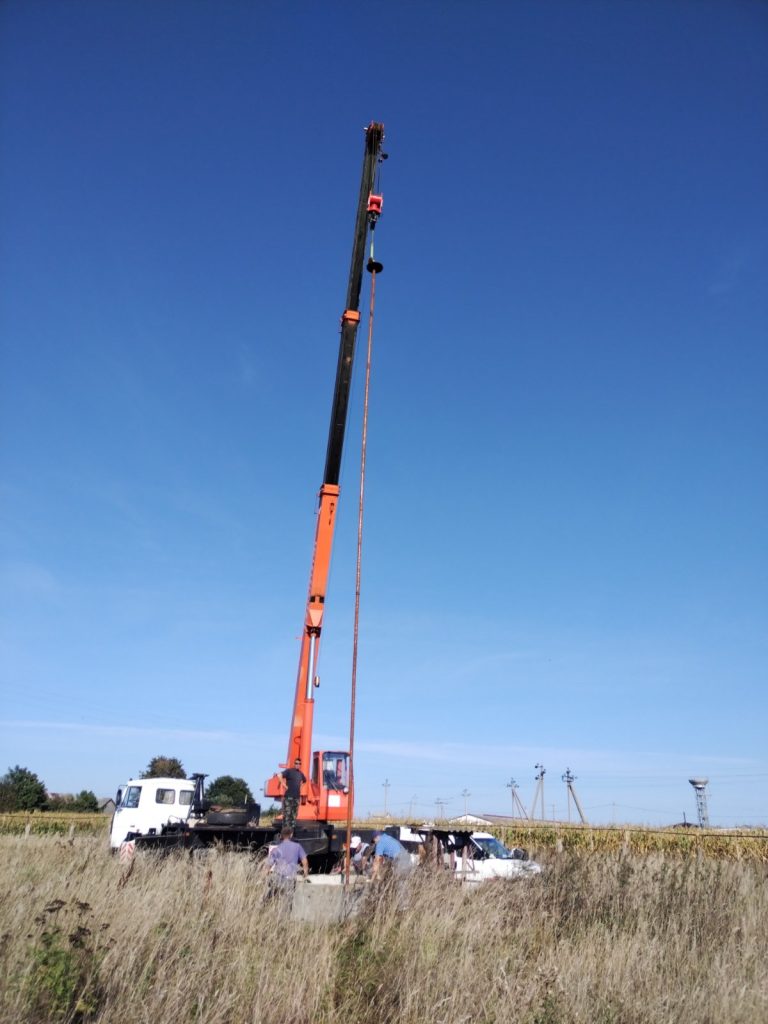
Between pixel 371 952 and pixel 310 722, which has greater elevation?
pixel 310 722

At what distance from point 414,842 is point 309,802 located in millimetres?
3166

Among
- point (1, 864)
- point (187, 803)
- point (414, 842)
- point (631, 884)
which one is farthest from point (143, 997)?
point (187, 803)

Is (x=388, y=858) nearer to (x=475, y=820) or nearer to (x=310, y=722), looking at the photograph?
(x=310, y=722)

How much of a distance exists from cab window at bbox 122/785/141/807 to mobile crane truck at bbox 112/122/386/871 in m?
4.75

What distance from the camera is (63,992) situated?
4.34 m

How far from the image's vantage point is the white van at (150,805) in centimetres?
1984

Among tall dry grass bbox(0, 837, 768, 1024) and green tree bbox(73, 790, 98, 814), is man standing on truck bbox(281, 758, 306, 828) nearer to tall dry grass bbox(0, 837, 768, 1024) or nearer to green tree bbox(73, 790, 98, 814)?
tall dry grass bbox(0, 837, 768, 1024)

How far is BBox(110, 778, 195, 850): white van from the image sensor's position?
19844 millimetres

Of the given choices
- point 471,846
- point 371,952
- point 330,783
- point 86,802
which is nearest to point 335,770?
point 330,783

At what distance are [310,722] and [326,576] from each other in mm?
2944

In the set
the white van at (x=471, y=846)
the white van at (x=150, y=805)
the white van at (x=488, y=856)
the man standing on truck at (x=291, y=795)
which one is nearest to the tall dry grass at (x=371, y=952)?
the man standing on truck at (x=291, y=795)

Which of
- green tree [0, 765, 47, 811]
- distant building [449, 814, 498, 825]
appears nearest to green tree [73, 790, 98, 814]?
green tree [0, 765, 47, 811]

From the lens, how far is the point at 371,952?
5.79 meters

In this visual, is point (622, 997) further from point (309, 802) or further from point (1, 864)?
point (309, 802)
